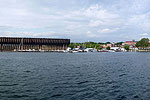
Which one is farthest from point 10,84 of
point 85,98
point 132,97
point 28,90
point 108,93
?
point 132,97

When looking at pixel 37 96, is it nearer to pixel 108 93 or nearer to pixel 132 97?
pixel 108 93

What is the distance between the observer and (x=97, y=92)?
20.9 m

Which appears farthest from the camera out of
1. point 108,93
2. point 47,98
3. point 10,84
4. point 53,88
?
point 10,84

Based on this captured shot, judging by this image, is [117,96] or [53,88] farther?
[53,88]

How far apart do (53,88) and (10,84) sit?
6.36m

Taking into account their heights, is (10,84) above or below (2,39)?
below

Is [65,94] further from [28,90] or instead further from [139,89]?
[139,89]

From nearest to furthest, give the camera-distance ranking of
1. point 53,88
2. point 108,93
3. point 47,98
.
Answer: point 47,98
point 108,93
point 53,88

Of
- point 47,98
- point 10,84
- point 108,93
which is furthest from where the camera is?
point 10,84

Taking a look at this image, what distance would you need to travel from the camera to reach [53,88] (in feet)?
72.6

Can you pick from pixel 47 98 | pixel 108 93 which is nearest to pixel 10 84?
pixel 47 98

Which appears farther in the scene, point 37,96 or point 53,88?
→ point 53,88

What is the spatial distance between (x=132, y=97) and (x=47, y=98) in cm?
934

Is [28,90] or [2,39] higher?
[2,39]
